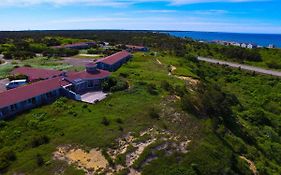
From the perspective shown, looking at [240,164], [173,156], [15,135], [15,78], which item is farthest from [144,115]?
[15,78]

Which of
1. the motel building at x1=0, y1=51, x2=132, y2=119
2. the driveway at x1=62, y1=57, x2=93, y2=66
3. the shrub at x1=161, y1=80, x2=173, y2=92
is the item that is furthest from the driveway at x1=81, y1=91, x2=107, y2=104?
the driveway at x1=62, y1=57, x2=93, y2=66

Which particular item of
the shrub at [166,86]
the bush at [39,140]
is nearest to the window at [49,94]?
the bush at [39,140]

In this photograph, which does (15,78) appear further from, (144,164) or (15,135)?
(144,164)

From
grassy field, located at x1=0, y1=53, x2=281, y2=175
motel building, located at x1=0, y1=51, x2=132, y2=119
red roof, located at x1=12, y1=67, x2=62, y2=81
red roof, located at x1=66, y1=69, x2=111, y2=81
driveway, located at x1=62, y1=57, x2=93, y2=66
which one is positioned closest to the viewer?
grassy field, located at x1=0, y1=53, x2=281, y2=175

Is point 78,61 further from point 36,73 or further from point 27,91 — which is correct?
point 27,91

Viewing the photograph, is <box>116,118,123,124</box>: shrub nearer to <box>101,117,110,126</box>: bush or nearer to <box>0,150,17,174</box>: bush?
<box>101,117,110,126</box>: bush

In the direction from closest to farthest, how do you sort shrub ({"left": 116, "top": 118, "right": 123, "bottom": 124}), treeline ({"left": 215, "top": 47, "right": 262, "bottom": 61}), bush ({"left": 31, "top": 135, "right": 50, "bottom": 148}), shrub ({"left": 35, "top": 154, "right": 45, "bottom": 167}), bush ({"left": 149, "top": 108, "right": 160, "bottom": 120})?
1. shrub ({"left": 35, "top": 154, "right": 45, "bottom": 167})
2. bush ({"left": 31, "top": 135, "right": 50, "bottom": 148})
3. shrub ({"left": 116, "top": 118, "right": 123, "bottom": 124})
4. bush ({"left": 149, "top": 108, "right": 160, "bottom": 120})
5. treeline ({"left": 215, "top": 47, "right": 262, "bottom": 61})

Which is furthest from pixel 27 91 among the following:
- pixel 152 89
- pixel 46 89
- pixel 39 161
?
pixel 152 89

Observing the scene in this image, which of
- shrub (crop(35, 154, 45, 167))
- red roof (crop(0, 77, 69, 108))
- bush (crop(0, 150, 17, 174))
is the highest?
red roof (crop(0, 77, 69, 108))
